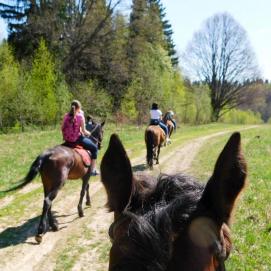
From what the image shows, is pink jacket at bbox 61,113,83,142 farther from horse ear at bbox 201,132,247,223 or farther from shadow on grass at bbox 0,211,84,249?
horse ear at bbox 201,132,247,223

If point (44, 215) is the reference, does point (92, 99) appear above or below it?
above

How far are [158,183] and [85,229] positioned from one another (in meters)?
5.93

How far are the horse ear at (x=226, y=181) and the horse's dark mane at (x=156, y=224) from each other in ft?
0.29

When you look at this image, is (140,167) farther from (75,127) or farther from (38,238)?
(38,238)

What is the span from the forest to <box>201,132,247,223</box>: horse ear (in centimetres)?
2723

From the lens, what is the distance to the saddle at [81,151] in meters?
8.66

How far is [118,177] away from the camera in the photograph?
6.46 ft

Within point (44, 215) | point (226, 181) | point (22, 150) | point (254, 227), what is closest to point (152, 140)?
point (44, 215)

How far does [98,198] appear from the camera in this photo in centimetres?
1005

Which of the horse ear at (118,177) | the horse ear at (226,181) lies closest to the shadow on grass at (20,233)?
the horse ear at (118,177)

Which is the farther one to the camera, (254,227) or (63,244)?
(63,244)

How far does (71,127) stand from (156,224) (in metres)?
7.00

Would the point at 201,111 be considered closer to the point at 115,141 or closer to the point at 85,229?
the point at 85,229

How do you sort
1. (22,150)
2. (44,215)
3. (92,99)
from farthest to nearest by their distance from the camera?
(92,99)
(22,150)
(44,215)
